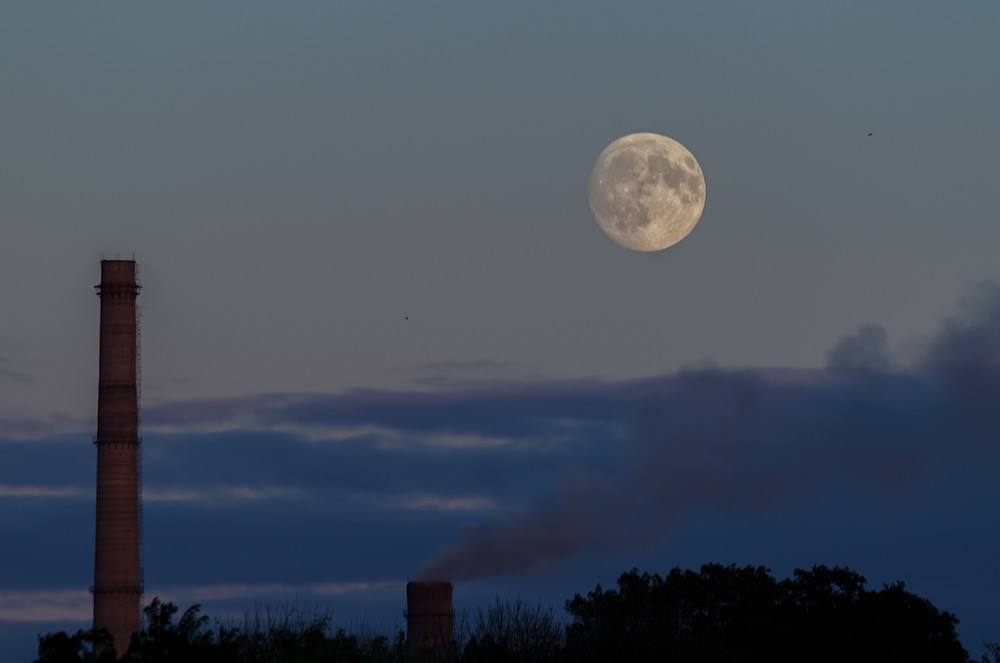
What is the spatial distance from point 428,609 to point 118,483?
2016cm

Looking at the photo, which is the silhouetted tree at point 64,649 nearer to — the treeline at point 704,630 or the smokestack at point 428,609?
the treeline at point 704,630

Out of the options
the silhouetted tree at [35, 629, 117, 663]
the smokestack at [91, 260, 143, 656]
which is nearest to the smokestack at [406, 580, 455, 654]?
the smokestack at [91, 260, 143, 656]

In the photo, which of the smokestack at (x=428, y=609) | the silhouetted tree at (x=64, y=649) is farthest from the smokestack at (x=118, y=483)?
the silhouetted tree at (x=64, y=649)

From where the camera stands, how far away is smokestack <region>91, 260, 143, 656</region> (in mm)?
92625

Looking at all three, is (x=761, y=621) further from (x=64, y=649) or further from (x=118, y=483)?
(x=64, y=649)

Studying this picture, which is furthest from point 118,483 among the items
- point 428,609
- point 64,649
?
point 64,649

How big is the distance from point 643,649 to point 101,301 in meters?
41.4

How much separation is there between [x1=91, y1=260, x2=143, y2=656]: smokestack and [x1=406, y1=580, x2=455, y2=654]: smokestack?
1708cm

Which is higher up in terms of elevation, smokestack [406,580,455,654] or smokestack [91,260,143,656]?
smokestack [91,260,143,656]

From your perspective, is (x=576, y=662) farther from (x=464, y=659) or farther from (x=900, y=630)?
(x=900, y=630)

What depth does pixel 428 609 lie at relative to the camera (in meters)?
88.6

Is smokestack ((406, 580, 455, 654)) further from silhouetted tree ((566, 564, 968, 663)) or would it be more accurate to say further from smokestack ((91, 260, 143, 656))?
smokestack ((91, 260, 143, 656))

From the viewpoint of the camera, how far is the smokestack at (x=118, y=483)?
92625mm

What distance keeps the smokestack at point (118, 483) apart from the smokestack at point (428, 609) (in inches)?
672
